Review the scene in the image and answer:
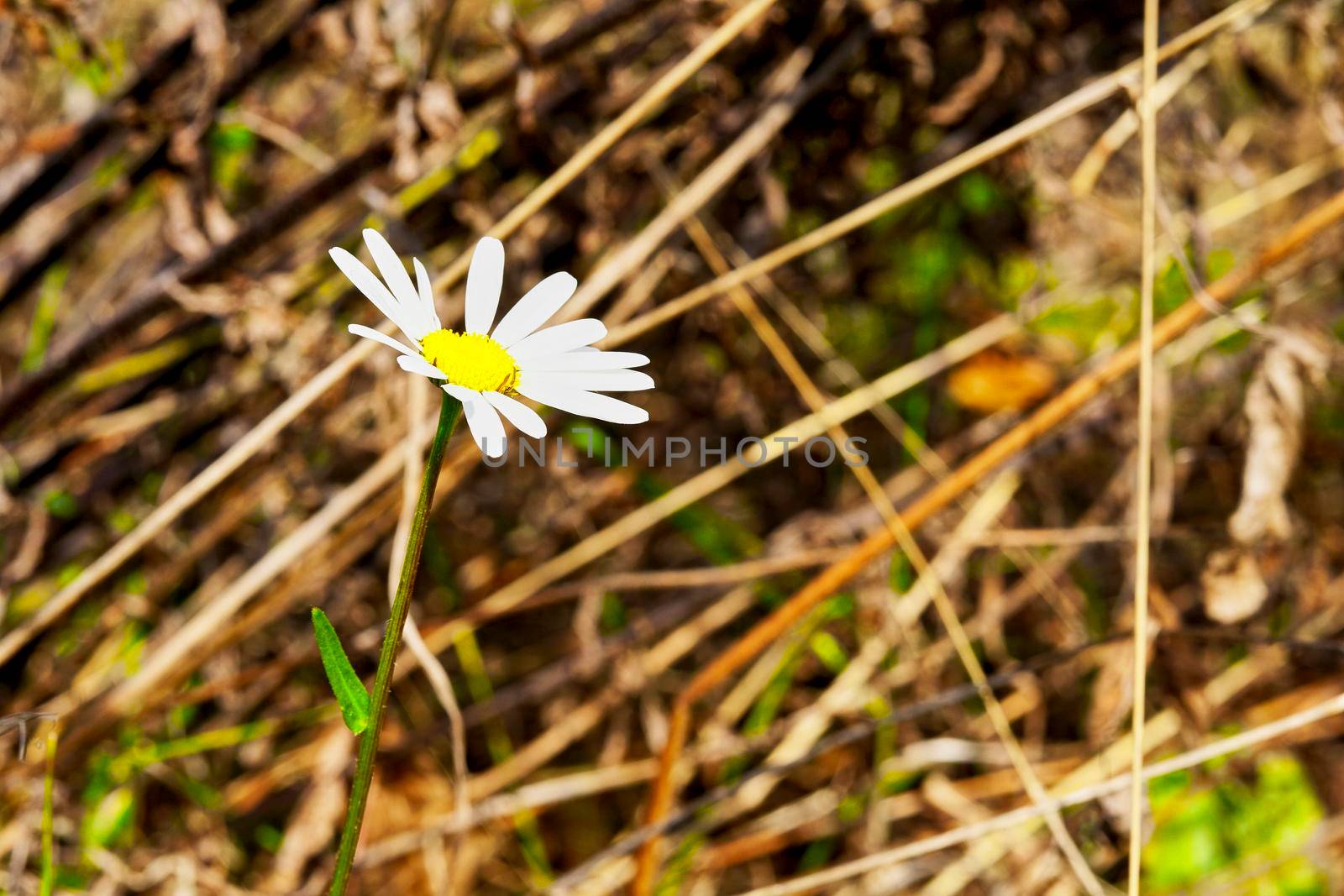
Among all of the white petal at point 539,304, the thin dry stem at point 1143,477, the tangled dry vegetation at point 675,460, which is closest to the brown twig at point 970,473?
the tangled dry vegetation at point 675,460

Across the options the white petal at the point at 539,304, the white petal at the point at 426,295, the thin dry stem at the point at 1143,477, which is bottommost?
the thin dry stem at the point at 1143,477

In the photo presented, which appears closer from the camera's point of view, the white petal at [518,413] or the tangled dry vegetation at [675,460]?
the white petal at [518,413]

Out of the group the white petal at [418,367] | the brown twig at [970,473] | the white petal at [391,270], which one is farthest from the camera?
the brown twig at [970,473]

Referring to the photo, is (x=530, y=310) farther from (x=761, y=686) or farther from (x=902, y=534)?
(x=761, y=686)

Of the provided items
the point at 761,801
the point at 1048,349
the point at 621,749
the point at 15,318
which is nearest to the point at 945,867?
the point at 761,801

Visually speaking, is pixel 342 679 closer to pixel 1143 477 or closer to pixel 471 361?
pixel 471 361

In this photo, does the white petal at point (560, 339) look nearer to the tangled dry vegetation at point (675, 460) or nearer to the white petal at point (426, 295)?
the white petal at point (426, 295)

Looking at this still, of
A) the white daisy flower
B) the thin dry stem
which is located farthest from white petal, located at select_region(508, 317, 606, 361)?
the thin dry stem

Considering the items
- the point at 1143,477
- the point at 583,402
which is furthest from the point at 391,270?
the point at 1143,477
